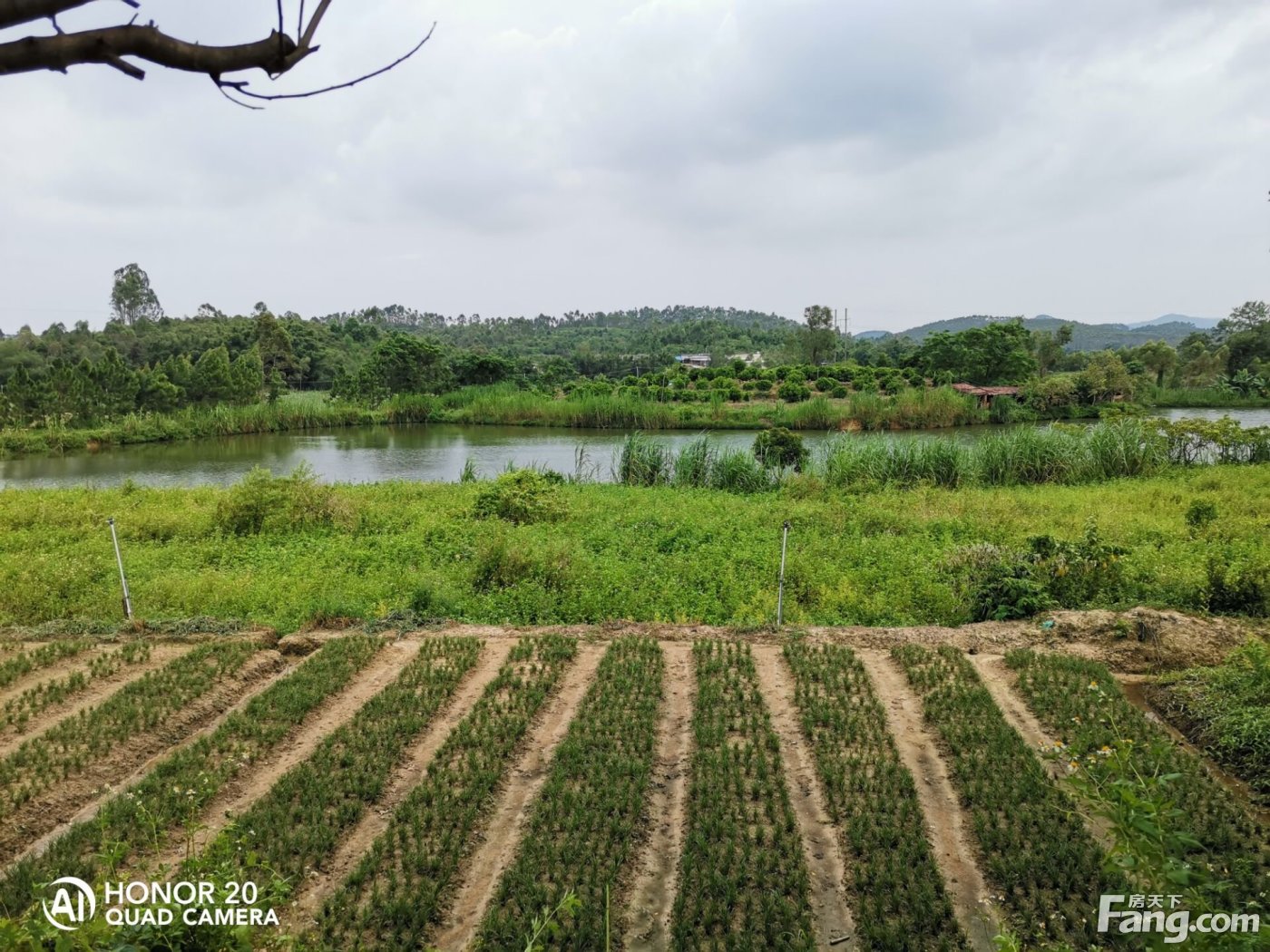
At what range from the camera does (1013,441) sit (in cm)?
1756

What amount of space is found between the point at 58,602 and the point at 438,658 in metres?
5.00

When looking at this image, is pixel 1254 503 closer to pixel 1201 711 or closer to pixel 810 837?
pixel 1201 711

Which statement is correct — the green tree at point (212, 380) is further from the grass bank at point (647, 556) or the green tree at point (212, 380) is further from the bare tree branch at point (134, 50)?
the bare tree branch at point (134, 50)

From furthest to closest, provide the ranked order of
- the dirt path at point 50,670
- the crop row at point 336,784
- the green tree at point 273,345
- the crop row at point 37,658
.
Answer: the green tree at point 273,345
the crop row at point 37,658
the dirt path at point 50,670
the crop row at point 336,784

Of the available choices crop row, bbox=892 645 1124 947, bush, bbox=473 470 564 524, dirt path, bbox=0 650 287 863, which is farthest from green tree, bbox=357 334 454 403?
crop row, bbox=892 645 1124 947

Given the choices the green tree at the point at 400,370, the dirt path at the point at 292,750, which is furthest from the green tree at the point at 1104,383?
the dirt path at the point at 292,750

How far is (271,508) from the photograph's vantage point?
12.1 m

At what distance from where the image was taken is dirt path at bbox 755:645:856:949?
364cm

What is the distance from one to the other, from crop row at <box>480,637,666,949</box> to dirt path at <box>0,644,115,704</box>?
4691mm

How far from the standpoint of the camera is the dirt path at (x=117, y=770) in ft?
14.1

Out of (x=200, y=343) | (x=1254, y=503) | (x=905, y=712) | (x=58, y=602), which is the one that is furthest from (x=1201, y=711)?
(x=200, y=343)

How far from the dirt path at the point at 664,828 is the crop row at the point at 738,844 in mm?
82

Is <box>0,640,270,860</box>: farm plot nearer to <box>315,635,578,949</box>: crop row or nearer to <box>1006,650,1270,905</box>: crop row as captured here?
<box>315,635,578,949</box>: crop row

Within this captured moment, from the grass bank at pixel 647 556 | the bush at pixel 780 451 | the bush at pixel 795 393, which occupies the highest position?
the bush at pixel 795 393
